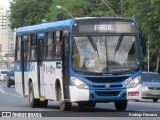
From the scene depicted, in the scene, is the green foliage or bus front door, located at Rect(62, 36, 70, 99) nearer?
bus front door, located at Rect(62, 36, 70, 99)

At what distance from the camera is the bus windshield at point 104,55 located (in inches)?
879

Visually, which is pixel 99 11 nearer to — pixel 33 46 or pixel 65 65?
pixel 33 46

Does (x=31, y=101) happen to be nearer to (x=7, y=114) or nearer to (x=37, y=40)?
(x=37, y=40)

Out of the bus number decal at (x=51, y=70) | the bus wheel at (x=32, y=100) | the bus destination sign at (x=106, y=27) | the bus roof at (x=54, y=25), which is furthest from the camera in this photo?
the bus wheel at (x=32, y=100)

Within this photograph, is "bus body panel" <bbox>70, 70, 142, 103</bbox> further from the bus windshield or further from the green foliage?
the green foliage

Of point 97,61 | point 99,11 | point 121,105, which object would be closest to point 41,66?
point 121,105

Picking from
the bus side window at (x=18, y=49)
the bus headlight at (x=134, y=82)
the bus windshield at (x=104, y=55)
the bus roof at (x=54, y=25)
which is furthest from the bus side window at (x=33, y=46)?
the bus headlight at (x=134, y=82)

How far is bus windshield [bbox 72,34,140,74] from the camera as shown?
22.3 meters

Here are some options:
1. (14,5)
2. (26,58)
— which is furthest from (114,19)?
(14,5)

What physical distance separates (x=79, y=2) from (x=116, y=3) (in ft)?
18.1

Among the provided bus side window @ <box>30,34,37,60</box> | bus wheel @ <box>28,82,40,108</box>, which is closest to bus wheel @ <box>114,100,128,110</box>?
bus side window @ <box>30,34,37,60</box>

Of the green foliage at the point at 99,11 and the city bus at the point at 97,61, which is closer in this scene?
the city bus at the point at 97,61

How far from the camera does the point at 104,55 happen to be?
881 inches

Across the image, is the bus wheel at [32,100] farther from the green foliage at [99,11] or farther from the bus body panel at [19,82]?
the green foliage at [99,11]
